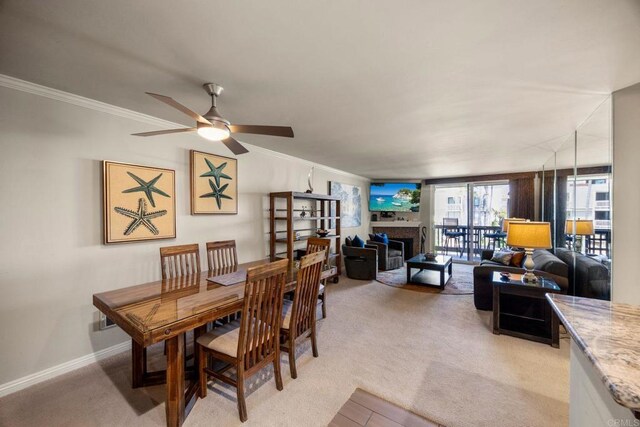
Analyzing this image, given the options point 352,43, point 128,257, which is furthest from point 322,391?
point 352,43

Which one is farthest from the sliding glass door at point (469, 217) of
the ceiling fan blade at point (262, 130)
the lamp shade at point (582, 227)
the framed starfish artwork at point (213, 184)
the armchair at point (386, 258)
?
the ceiling fan blade at point (262, 130)

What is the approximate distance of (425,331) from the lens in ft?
9.36

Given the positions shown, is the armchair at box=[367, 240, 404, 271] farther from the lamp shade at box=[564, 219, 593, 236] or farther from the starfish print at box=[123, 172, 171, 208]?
the starfish print at box=[123, 172, 171, 208]

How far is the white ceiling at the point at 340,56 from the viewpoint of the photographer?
4.06 feet

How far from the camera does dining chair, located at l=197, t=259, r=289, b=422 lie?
1617 mm

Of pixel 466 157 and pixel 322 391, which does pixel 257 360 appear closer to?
pixel 322 391

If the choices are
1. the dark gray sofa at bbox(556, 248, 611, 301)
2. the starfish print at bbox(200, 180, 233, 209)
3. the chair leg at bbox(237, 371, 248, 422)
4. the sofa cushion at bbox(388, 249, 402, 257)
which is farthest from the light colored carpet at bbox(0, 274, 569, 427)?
the sofa cushion at bbox(388, 249, 402, 257)

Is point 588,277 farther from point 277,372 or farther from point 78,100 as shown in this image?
point 78,100

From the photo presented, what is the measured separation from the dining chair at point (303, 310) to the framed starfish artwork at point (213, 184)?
5.48 ft

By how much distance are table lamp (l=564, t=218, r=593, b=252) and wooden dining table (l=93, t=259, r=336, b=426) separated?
Result: 314 cm

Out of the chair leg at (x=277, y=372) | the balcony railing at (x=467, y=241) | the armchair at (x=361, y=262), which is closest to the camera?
the chair leg at (x=277, y=372)

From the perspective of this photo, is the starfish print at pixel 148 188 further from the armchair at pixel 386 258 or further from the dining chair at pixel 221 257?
the armchair at pixel 386 258

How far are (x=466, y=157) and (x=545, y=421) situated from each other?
3.80 m

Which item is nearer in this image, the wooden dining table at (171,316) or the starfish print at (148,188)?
the wooden dining table at (171,316)
